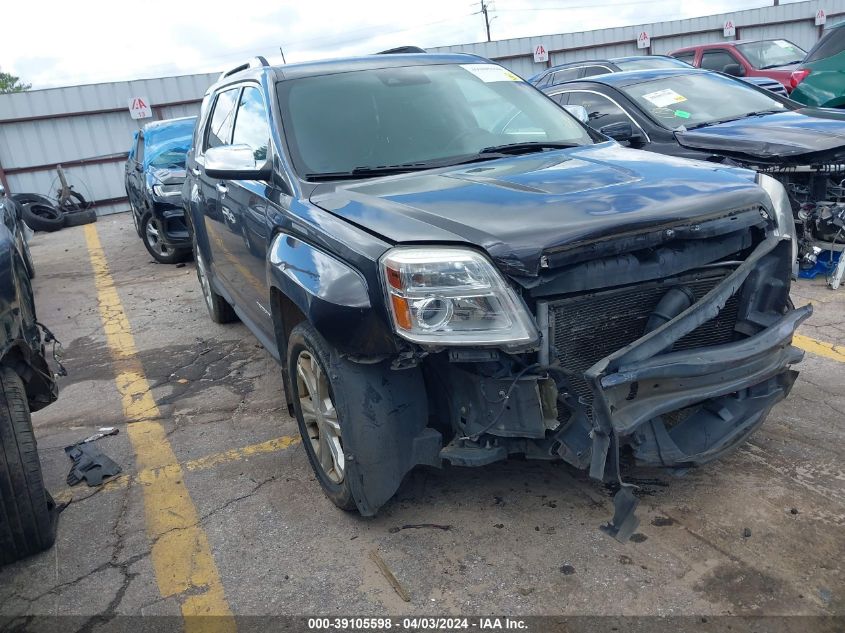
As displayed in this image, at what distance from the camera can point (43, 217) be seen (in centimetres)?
1442

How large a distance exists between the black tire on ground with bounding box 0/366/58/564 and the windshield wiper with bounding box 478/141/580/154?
7.60ft

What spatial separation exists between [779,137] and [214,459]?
462cm

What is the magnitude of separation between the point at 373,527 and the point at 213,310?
12.2ft

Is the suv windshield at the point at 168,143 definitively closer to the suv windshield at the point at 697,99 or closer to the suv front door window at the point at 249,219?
the suv front door window at the point at 249,219

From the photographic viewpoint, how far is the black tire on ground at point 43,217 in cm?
1405

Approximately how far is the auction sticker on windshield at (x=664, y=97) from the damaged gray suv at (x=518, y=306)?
359 cm

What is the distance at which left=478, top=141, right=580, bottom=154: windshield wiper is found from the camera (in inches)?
142

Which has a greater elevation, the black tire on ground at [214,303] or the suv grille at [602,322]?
the suv grille at [602,322]

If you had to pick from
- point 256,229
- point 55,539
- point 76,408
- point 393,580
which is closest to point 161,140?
point 76,408

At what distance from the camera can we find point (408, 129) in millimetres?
3662

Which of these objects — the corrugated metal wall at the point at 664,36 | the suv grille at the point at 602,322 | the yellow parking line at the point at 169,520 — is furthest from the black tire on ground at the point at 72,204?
the suv grille at the point at 602,322

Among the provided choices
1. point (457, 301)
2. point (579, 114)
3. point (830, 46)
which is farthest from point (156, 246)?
point (830, 46)

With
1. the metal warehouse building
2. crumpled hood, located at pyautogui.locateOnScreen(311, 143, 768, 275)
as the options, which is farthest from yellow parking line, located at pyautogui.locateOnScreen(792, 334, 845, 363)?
the metal warehouse building

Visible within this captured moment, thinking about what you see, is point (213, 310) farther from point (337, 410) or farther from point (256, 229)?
point (337, 410)
